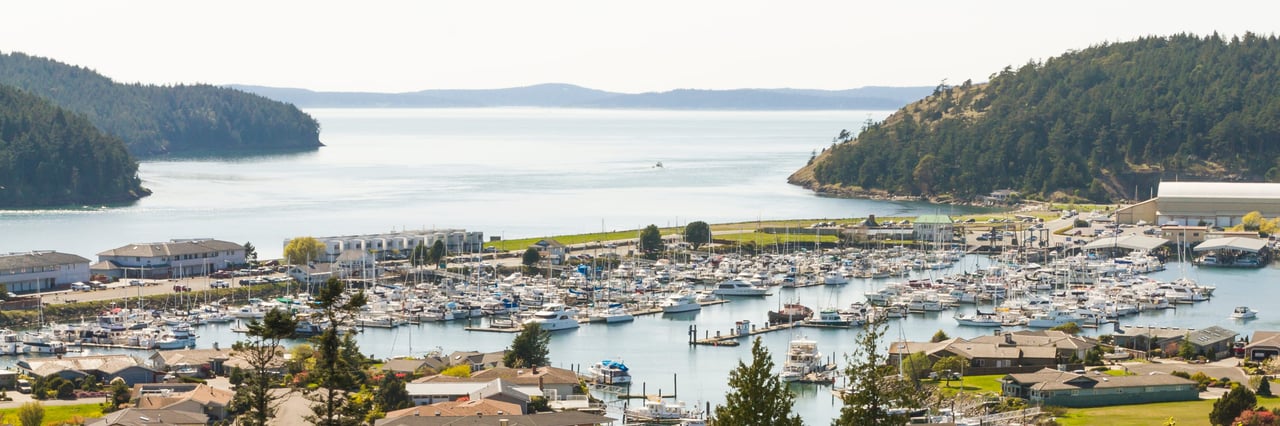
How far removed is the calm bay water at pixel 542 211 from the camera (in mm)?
35156

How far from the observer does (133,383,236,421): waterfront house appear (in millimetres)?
23516

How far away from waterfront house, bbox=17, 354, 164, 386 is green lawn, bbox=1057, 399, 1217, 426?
591 inches

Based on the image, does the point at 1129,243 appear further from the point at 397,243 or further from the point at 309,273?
the point at 309,273

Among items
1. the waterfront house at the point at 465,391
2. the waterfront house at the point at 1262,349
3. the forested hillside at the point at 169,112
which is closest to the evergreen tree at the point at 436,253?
the waterfront house at the point at 465,391

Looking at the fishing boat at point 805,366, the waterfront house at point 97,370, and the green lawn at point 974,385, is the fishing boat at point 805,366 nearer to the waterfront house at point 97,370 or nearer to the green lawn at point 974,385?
the green lawn at point 974,385

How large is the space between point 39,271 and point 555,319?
44.3ft

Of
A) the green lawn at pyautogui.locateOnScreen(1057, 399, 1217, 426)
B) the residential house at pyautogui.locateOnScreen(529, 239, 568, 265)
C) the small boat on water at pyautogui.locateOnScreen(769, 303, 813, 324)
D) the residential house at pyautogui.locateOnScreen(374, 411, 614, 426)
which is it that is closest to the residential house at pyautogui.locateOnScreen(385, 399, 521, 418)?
the residential house at pyautogui.locateOnScreen(374, 411, 614, 426)

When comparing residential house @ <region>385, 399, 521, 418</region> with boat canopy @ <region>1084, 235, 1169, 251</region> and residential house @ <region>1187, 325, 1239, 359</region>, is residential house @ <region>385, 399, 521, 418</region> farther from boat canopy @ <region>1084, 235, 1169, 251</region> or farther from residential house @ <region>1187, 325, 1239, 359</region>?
boat canopy @ <region>1084, 235, 1169, 251</region>

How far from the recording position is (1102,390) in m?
25.9

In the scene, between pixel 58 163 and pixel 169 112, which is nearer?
pixel 58 163

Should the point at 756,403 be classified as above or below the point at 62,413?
above

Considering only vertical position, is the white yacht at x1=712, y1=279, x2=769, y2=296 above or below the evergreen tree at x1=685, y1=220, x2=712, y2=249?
below

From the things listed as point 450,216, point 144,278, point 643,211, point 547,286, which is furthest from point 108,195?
point 547,286

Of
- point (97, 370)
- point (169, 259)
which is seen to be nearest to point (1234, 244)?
point (169, 259)
